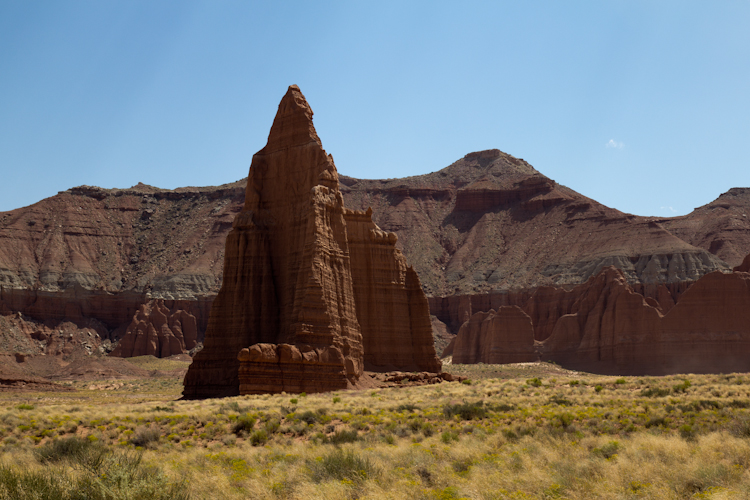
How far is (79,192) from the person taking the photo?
161875mm

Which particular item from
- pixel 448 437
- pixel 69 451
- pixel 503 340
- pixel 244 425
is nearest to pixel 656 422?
pixel 448 437

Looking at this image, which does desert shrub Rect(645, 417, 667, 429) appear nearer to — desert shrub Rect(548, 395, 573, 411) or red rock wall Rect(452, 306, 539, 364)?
desert shrub Rect(548, 395, 573, 411)

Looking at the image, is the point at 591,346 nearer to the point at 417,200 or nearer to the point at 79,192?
the point at 417,200

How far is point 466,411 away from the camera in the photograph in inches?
926

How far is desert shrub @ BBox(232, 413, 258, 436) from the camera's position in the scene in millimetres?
21766

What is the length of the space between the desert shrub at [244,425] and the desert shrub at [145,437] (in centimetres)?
217

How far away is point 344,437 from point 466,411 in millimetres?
5280

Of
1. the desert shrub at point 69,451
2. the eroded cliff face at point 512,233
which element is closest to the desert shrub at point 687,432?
the desert shrub at point 69,451

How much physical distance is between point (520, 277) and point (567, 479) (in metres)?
123

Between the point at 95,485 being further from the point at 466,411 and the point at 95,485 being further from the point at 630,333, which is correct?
the point at 630,333

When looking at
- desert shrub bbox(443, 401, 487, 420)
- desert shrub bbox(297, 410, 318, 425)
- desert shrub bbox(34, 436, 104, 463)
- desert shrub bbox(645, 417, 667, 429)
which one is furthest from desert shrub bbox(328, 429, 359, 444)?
desert shrub bbox(645, 417, 667, 429)

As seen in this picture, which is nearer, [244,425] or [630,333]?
[244,425]

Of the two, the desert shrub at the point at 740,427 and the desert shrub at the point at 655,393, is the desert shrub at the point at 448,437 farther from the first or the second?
the desert shrub at the point at 655,393

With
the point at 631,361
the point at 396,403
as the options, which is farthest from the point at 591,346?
the point at 396,403
